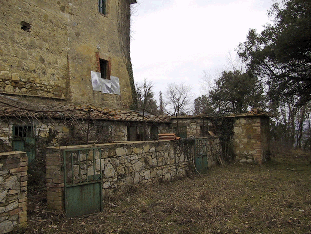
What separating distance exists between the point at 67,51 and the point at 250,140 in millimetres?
10870

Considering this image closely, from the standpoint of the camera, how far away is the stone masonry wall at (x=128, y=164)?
18.2 feet

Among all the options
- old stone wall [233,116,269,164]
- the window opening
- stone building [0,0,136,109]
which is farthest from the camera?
old stone wall [233,116,269,164]

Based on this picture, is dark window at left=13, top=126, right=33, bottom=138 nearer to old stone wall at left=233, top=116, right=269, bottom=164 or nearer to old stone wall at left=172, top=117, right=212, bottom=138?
old stone wall at left=172, top=117, right=212, bottom=138

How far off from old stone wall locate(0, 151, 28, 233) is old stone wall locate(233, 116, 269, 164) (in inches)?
442

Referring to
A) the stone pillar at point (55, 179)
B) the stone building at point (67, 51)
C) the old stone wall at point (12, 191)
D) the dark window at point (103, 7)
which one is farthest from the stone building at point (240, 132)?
the old stone wall at point (12, 191)

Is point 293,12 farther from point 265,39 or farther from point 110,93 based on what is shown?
point 110,93

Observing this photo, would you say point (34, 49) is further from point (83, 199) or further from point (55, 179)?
point (83, 199)

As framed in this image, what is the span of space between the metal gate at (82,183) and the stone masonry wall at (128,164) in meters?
0.14

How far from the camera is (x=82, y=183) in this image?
5.66 m

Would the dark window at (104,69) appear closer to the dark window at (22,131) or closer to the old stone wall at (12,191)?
the dark window at (22,131)

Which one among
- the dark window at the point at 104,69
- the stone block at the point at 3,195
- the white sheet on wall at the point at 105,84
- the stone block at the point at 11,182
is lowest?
the stone block at the point at 3,195

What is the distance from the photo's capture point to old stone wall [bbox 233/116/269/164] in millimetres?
13180

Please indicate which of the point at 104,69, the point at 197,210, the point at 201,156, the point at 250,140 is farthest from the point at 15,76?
the point at 250,140

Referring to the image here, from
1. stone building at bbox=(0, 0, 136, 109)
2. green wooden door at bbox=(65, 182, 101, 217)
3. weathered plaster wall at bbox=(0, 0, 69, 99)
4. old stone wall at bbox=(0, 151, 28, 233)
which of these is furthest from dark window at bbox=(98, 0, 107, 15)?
old stone wall at bbox=(0, 151, 28, 233)
